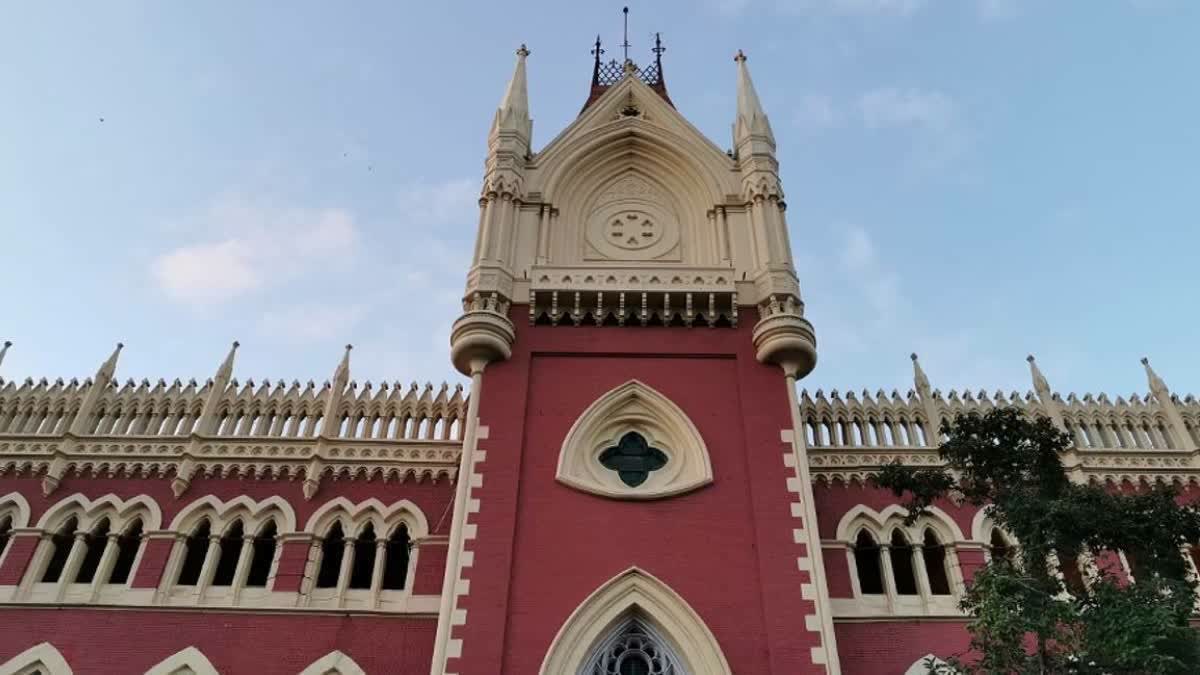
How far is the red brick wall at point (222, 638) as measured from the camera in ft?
46.8

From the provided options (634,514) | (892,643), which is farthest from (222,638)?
(892,643)

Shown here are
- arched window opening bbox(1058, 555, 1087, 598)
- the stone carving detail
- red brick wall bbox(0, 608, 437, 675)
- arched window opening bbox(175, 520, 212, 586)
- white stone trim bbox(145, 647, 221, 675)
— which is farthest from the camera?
the stone carving detail

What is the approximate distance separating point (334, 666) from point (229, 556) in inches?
126

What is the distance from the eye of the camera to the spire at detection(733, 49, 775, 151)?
64.2 ft

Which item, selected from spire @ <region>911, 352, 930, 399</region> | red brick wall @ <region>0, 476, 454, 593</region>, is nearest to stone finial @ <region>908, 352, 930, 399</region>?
spire @ <region>911, 352, 930, 399</region>

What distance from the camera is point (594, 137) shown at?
19609mm

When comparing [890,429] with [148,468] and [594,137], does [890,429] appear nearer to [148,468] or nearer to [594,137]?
[594,137]

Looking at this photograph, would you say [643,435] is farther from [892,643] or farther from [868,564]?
[892,643]

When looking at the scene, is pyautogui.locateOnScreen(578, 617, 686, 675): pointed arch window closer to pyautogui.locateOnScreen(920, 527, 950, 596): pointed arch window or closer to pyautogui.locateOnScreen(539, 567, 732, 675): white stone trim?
pyautogui.locateOnScreen(539, 567, 732, 675): white stone trim

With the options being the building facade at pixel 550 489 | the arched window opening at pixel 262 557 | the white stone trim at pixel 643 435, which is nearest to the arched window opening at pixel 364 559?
the building facade at pixel 550 489

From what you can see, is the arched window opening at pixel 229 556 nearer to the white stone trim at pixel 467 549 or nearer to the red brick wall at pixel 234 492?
the red brick wall at pixel 234 492

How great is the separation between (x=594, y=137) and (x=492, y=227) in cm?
374

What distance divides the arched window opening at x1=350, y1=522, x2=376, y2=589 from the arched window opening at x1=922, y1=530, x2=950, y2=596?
32.0 feet

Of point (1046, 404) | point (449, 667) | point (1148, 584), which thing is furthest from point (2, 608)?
point (1046, 404)
